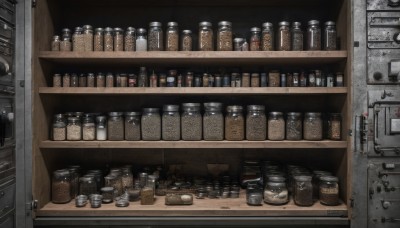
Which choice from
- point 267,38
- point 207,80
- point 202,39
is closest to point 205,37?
point 202,39

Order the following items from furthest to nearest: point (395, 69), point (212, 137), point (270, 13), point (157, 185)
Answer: point (270, 13) → point (157, 185) → point (212, 137) → point (395, 69)

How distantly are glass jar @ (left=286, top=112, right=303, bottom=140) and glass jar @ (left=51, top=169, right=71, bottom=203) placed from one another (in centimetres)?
147

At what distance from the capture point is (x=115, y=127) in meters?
2.17

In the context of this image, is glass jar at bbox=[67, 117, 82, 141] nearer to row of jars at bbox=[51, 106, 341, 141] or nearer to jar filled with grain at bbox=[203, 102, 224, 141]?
row of jars at bbox=[51, 106, 341, 141]

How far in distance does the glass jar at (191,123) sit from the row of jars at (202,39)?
39 cm

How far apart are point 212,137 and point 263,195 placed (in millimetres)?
507

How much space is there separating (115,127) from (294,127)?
3.85 feet

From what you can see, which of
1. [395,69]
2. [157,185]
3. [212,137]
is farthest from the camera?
[157,185]

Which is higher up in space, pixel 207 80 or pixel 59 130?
pixel 207 80

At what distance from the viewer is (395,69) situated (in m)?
1.94

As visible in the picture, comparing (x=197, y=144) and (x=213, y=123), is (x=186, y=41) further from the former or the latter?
(x=197, y=144)

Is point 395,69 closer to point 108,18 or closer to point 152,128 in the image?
point 152,128

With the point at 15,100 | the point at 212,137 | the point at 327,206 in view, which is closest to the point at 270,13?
the point at 212,137

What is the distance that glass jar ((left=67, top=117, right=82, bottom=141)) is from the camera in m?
2.16
